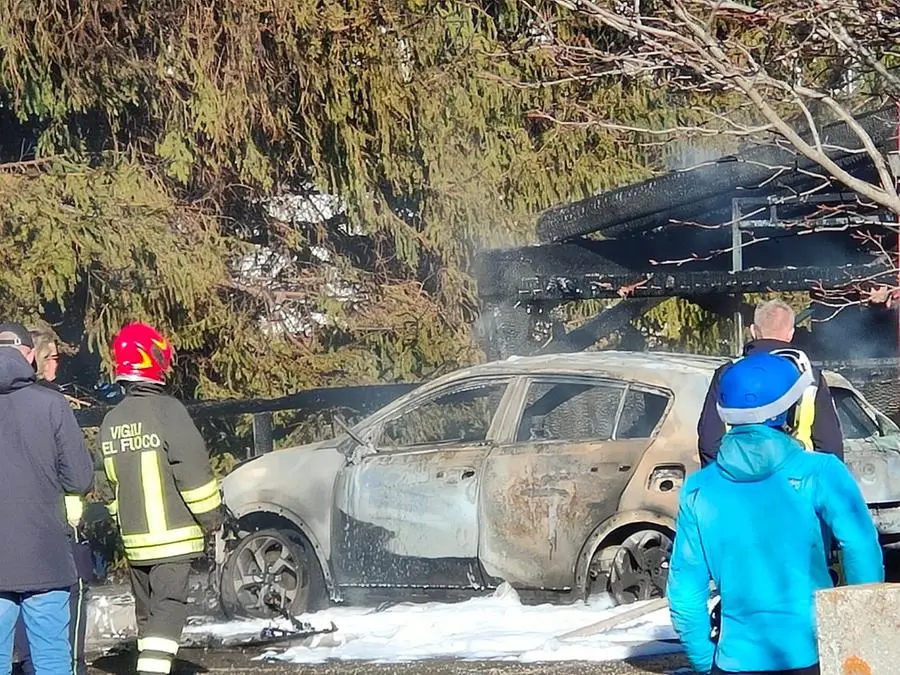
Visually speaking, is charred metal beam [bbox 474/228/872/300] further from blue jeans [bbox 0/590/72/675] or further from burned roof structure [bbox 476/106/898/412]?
blue jeans [bbox 0/590/72/675]

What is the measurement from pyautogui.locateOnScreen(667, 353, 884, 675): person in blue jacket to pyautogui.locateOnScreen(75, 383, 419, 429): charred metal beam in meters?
7.46

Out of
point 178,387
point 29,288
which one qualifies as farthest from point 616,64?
point 178,387

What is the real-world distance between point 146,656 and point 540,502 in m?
2.71

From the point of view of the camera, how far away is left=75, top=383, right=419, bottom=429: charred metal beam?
11297 mm

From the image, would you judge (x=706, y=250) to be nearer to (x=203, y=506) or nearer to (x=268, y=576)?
Result: (x=268, y=576)

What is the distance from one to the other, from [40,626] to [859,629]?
3.72m

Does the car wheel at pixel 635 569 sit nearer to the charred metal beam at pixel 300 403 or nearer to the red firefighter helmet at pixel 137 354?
the red firefighter helmet at pixel 137 354

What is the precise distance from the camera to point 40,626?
6.29 meters

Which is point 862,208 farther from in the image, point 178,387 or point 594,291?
point 178,387

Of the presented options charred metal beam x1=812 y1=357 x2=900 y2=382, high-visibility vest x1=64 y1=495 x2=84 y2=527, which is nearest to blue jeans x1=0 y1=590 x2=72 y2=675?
high-visibility vest x1=64 y1=495 x2=84 y2=527

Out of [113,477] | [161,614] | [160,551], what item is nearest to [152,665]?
[161,614]

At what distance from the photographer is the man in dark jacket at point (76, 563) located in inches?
257

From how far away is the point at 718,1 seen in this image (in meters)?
7.54

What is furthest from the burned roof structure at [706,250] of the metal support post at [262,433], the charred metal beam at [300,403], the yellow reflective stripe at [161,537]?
the yellow reflective stripe at [161,537]
